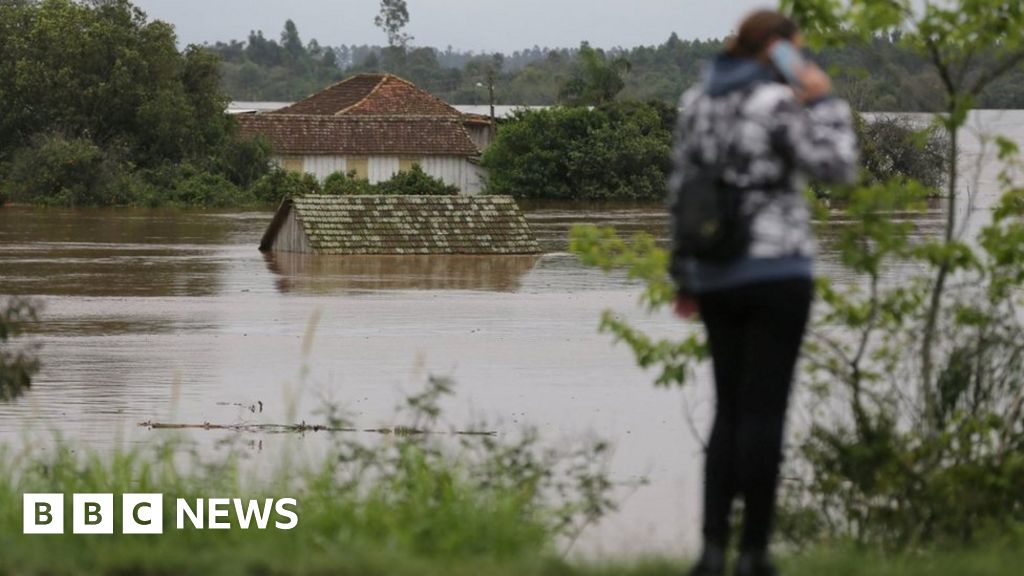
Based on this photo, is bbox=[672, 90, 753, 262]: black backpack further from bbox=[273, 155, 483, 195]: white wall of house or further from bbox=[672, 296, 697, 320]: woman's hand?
bbox=[273, 155, 483, 195]: white wall of house

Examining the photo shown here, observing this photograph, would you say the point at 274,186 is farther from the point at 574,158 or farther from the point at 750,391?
the point at 750,391

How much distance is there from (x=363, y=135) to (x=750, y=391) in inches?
2507

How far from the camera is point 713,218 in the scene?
18.9ft

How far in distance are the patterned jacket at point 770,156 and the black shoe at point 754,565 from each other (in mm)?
838

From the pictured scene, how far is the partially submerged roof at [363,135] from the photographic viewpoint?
6831 cm

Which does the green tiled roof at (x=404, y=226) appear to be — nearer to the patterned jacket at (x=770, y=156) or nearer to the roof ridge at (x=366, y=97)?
the patterned jacket at (x=770, y=156)

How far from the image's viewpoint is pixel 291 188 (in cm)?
5953

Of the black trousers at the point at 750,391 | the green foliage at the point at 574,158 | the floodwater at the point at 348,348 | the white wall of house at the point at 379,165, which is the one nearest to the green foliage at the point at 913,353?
the floodwater at the point at 348,348

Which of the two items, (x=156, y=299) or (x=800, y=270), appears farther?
(x=156, y=299)

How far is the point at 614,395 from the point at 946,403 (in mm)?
9308

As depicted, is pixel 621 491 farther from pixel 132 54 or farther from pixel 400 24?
pixel 400 24

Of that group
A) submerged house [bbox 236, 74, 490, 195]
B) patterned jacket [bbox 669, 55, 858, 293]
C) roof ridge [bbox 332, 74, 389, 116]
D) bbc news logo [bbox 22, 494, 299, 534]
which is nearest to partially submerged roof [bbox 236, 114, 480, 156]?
submerged house [bbox 236, 74, 490, 195]

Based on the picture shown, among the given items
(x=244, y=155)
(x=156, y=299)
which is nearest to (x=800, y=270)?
(x=156, y=299)

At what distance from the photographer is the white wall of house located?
68.2 m
